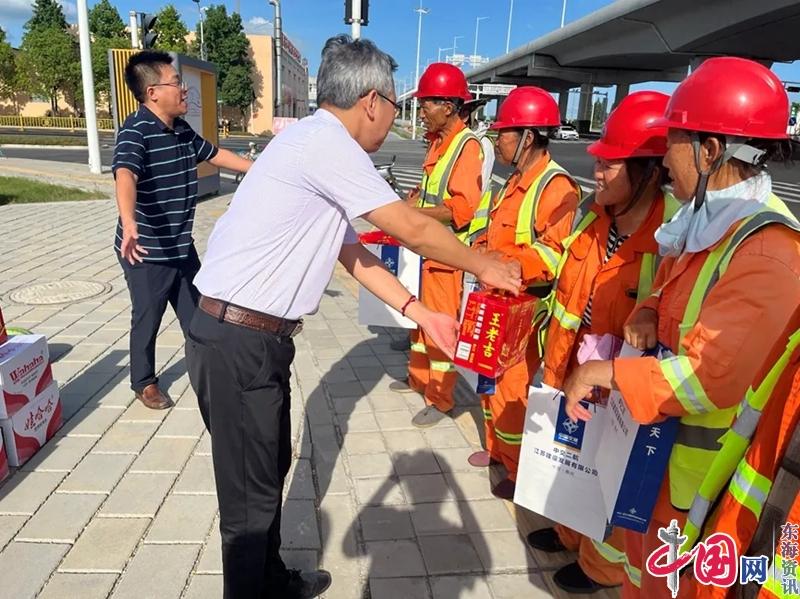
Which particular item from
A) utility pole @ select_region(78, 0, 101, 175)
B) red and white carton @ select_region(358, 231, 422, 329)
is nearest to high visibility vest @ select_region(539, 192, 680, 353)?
red and white carton @ select_region(358, 231, 422, 329)

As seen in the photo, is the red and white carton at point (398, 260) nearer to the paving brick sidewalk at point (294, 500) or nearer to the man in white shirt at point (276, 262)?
the paving brick sidewalk at point (294, 500)

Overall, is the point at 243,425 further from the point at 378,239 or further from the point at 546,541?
the point at 378,239

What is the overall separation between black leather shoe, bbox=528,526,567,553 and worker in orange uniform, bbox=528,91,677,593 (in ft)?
0.46

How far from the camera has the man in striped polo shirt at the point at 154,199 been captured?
329 centimetres

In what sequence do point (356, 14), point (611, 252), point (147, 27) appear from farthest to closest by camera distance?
point (147, 27), point (356, 14), point (611, 252)

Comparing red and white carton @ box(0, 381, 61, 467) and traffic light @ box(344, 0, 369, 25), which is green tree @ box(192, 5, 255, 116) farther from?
red and white carton @ box(0, 381, 61, 467)

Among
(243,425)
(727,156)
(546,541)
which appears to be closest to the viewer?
(727,156)

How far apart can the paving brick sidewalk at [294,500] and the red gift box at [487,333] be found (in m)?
0.98

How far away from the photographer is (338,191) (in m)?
1.69

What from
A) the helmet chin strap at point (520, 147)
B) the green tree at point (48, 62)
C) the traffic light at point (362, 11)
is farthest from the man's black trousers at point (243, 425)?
the green tree at point (48, 62)

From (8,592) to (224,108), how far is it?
55.0m

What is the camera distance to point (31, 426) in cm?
306

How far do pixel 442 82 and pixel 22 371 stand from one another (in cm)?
278

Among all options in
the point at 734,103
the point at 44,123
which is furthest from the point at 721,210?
the point at 44,123
